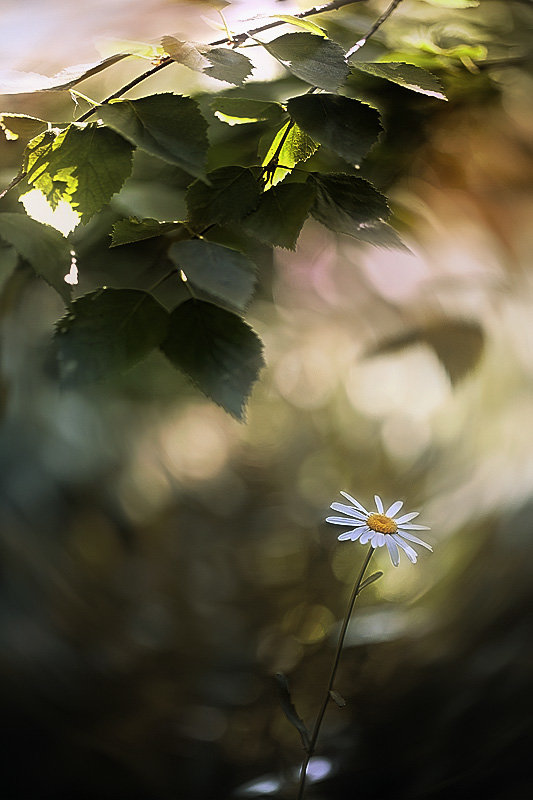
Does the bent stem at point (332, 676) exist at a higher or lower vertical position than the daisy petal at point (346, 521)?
lower

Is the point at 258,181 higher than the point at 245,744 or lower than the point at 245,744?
higher

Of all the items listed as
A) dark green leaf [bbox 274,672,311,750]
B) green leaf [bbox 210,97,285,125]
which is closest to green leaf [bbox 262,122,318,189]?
green leaf [bbox 210,97,285,125]

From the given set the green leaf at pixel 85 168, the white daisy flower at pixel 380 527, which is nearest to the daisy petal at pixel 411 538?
the white daisy flower at pixel 380 527

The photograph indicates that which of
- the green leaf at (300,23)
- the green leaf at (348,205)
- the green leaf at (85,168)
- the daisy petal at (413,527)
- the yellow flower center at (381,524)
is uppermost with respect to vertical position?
the green leaf at (300,23)

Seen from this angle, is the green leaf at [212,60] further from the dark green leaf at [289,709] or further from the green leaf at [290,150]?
the dark green leaf at [289,709]

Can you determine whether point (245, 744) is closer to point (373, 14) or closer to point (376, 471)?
point (376, 471)

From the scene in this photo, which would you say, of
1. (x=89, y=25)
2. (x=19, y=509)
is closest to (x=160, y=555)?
(x=19, y=509)
